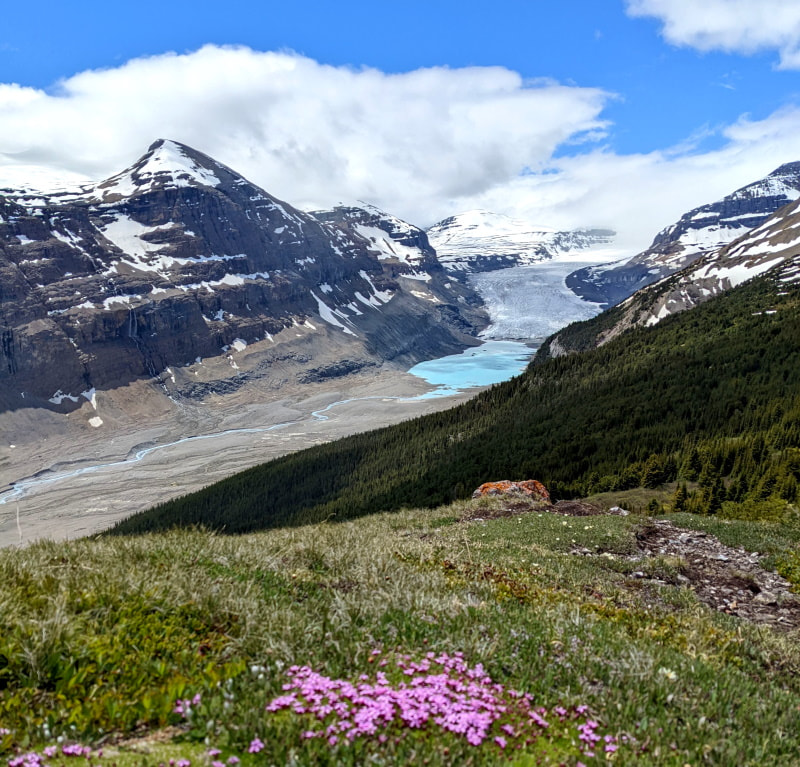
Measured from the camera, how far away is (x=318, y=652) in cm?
578

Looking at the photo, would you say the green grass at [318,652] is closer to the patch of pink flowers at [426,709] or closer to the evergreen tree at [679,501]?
the patch of pink flowers at [426,709]

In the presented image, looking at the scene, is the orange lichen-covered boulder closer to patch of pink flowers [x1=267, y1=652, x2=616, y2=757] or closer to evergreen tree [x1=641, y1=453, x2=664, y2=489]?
evergreen tree [x1=641, y1=453, x2=664, y2=489]

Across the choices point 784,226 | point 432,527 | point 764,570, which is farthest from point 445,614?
point 784,226

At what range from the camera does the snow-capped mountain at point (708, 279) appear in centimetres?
14200

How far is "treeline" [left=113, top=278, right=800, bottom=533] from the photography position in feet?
150

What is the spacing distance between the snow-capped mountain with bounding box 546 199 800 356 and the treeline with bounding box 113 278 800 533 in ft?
64.9

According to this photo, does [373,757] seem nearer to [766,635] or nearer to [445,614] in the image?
[445,614]

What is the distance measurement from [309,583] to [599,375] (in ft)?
348

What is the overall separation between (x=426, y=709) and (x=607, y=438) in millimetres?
73547

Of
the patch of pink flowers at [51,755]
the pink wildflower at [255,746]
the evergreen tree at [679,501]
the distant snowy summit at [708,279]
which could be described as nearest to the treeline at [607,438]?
the evergreen tree at [679,501]

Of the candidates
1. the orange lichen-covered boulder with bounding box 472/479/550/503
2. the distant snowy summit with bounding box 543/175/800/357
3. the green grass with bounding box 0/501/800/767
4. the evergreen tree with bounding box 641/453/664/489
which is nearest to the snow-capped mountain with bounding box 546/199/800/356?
the distant snowy summit with bounding box 543/175/800/357

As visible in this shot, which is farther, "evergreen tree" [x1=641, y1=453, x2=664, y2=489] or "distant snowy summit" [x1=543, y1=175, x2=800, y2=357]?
"distant snowy summit" [x1=543, y1=175, x2=800, y2=357]

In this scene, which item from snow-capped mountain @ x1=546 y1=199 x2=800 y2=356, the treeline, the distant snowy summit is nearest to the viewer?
the treeline

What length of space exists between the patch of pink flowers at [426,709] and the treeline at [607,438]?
29.9 meters
